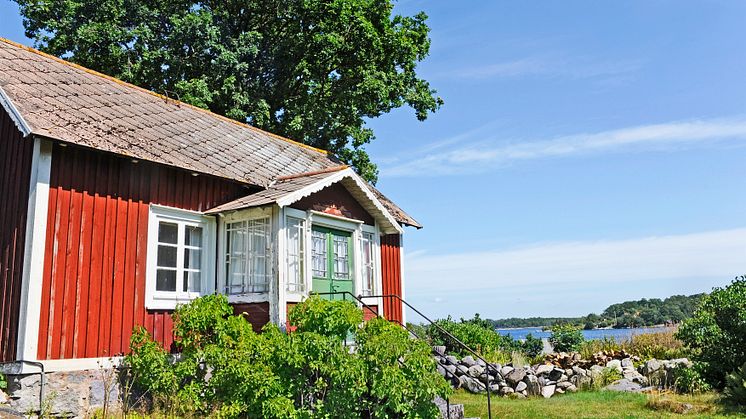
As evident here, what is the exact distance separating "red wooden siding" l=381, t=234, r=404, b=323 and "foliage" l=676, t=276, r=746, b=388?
6.70 meters

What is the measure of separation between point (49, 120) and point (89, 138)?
596mm

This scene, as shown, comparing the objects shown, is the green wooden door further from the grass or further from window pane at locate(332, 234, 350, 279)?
the grass

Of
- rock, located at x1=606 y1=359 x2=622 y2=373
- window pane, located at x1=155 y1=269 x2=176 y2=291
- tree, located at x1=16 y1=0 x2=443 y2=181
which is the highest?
tree, located at x1=16 y1=0 x2=443 y2=181

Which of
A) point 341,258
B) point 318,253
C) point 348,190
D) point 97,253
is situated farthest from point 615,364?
point 97,253

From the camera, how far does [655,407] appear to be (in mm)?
11711

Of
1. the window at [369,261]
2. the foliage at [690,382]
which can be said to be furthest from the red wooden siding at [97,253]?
the foliage at [690,382]

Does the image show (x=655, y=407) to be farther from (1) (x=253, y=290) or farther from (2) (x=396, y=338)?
(1) (x=253, y=290)

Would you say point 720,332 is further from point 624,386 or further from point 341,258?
point 341,258

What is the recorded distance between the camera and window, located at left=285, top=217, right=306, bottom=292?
1109 cm

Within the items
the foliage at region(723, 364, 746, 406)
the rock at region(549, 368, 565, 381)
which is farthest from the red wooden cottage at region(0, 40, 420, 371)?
the foliage at region(723, 364, 746, 406)

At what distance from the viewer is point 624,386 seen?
1431 cm

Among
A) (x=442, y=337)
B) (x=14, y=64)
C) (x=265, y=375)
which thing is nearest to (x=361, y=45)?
(x=442, y=337)

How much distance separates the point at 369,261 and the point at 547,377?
541 centimetres

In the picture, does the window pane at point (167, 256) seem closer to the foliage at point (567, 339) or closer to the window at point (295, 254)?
the window at point (295, 254)
